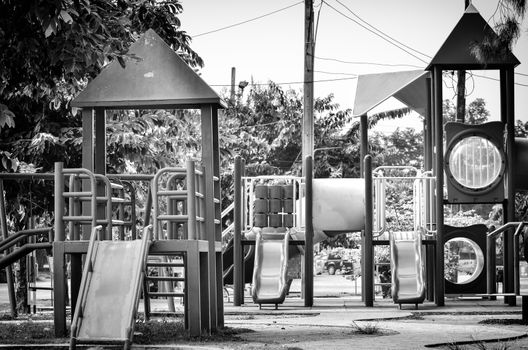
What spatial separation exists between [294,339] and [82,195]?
270 cm

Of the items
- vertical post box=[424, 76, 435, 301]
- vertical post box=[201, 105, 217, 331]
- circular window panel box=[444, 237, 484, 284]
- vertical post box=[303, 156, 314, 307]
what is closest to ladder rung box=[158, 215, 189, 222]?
vertical post box=[201, 105, 217, 331]

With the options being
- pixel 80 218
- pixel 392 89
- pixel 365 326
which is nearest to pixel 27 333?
pixel 80 218

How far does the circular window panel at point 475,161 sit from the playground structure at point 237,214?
0.02 metres

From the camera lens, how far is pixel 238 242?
61.2ft

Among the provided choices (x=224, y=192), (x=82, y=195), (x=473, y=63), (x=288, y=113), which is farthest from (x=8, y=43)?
(x=288, y=113)

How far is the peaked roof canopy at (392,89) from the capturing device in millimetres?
20797

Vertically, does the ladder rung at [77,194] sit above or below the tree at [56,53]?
below

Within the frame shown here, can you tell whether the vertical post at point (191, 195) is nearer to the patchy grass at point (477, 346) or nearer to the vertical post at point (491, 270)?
the patchy grass at point (477, 346)

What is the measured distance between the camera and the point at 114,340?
918 centimetres

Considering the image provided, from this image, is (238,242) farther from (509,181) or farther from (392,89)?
(509,181)

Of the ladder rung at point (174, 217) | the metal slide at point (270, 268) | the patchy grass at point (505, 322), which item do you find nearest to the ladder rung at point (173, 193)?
the ladder rung at point (174, 217)

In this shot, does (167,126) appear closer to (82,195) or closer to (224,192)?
(82,195)

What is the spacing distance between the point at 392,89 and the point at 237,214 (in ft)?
15.4

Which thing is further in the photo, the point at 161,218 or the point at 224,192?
the point at 224,192
